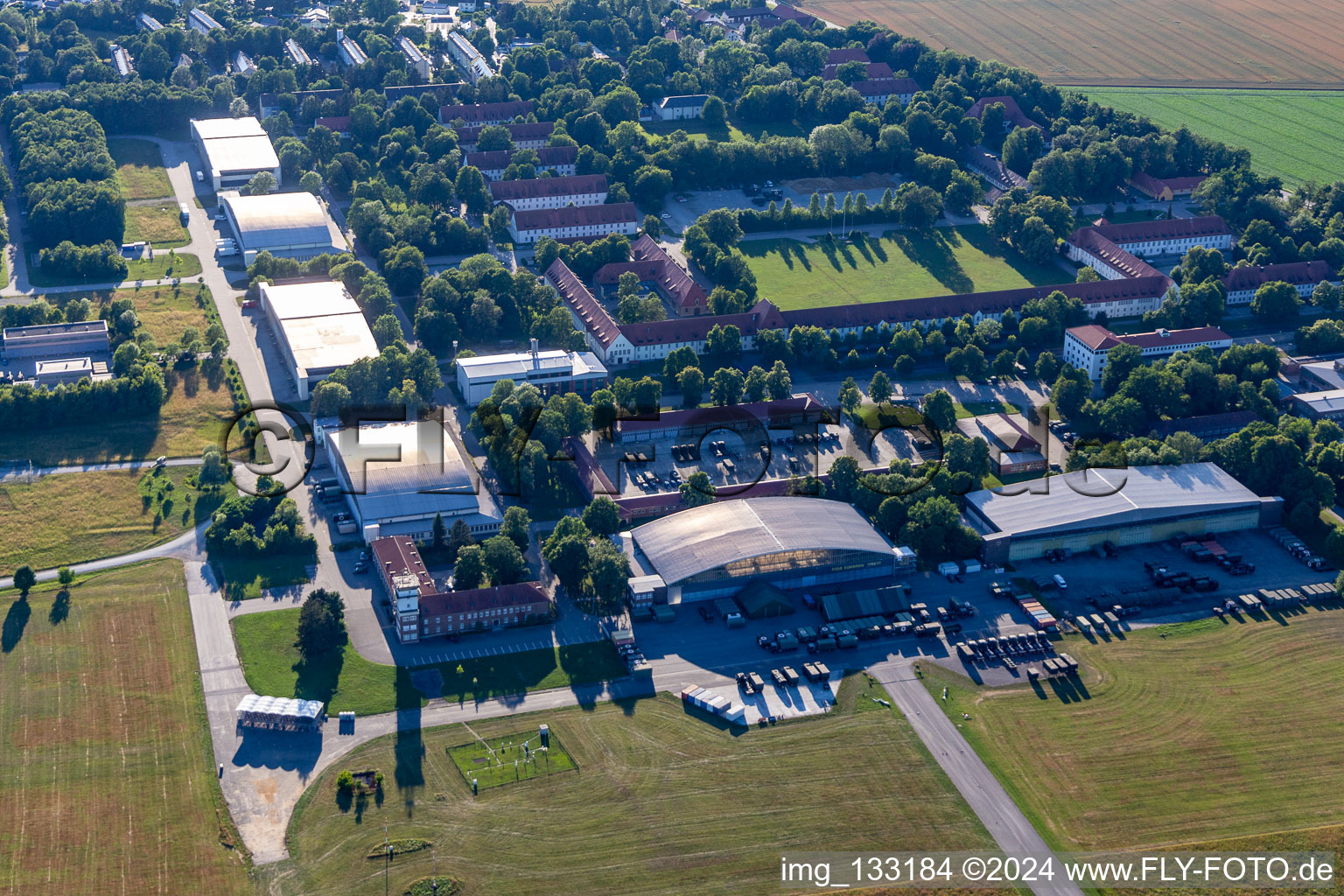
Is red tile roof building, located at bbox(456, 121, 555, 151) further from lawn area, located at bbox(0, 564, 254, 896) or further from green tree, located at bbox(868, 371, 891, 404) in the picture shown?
lawn area, located at bbox(0, 564, 254, 896)

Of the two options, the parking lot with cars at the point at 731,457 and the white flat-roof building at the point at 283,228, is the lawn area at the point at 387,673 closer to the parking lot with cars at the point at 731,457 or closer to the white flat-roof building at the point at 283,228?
the parking lot with cars at the point at 731,457

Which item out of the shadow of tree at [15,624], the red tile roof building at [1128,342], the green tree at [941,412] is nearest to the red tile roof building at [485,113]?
the red tile roof building at [1128,342]

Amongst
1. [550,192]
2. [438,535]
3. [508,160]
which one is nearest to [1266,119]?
[550,192]

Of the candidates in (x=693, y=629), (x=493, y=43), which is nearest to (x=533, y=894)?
(x=693, y=629)

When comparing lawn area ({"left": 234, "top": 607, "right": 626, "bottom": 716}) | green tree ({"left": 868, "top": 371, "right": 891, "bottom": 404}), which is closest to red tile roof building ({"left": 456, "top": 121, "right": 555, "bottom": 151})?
green tree ({"left": 868, "top": 371, "right": 891, "bottom": 404})

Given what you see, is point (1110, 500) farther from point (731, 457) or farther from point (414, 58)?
point (414, 58)
